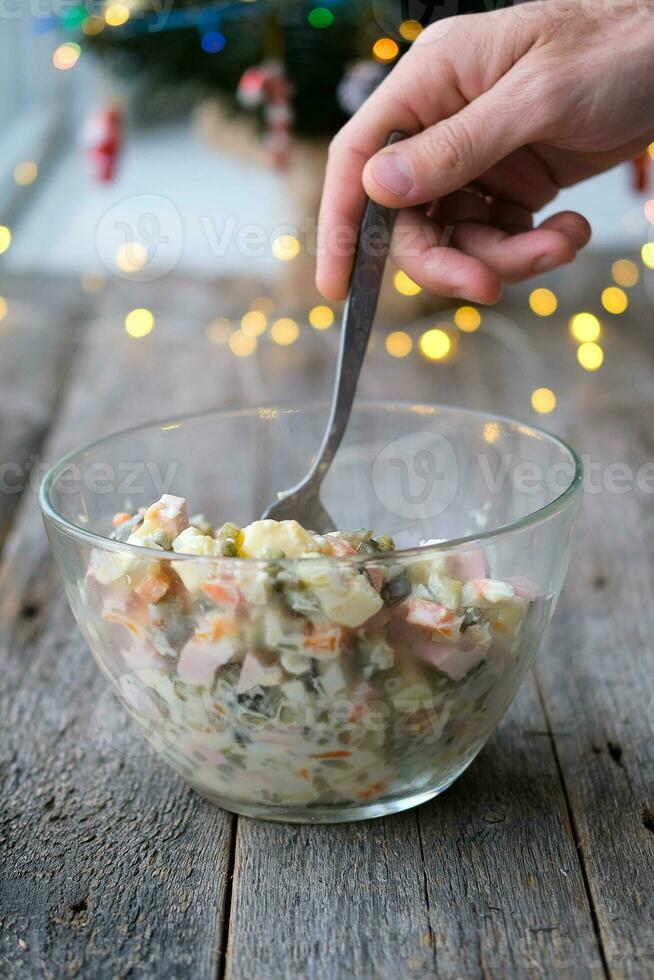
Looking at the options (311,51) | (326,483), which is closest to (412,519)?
(326,483)

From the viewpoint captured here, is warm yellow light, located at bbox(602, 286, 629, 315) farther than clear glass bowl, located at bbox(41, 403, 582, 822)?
Yes

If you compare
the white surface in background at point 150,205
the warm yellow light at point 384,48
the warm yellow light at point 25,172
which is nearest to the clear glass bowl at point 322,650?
the warm yellow light at point 384,48

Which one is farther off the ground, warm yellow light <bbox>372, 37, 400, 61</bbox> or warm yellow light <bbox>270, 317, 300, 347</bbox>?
warm yellow light <bbox>372, 37, 400, 61</bbox>

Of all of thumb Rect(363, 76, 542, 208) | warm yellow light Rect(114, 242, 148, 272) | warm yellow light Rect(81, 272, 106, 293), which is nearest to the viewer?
thumb Rect(363, 76, 542, 208)

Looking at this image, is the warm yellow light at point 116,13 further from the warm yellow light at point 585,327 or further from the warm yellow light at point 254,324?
the warm yellow light at point 585,327

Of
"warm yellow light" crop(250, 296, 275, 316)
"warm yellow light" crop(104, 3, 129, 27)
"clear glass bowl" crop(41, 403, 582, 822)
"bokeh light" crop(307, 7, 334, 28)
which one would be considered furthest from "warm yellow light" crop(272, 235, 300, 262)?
"clear glass bowl" crop(41, 403, 582, 822)

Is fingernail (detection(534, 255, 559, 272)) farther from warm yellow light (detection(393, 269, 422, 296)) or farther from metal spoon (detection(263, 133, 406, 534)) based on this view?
warm yellow light (detection(393, 269, 422, 296))
